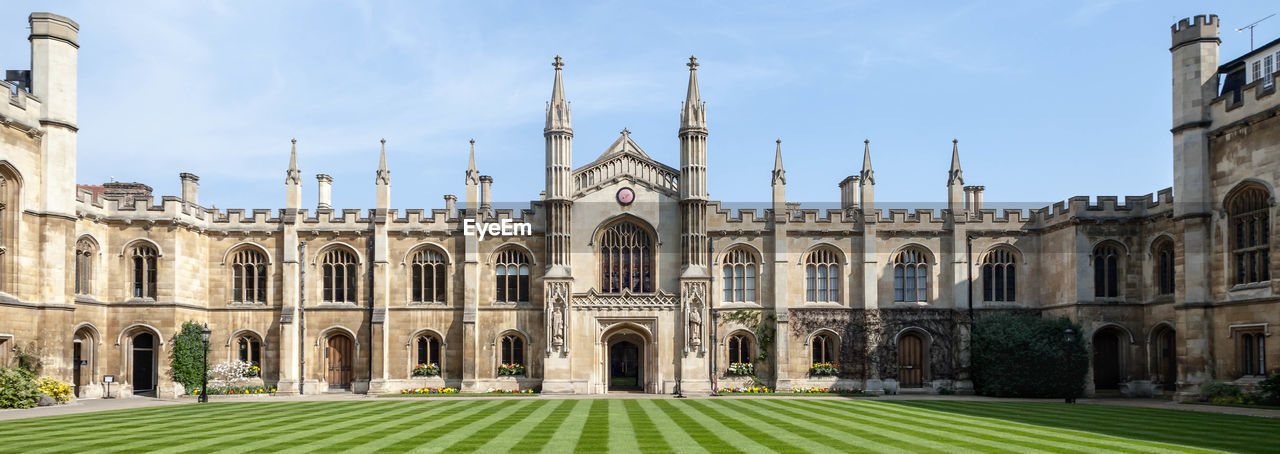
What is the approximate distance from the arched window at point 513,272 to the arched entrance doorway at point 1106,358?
23108 millimetres

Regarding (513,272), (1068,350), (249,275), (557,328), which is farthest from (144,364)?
(1068,350)

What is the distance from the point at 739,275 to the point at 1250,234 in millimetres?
18725

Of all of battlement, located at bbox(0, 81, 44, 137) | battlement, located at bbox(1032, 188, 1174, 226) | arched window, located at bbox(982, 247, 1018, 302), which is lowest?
arched window, located at bbox(982, 247, 1018, 302)

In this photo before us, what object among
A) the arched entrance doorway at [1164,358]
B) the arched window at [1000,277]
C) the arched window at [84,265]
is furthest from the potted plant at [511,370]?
the arched entrance doorway at [1164,358]

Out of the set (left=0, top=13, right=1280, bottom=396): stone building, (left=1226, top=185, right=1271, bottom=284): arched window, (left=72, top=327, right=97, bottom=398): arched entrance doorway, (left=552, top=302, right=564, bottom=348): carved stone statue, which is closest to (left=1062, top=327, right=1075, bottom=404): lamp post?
(left=0, top=13, right=1280, bottom=396): stone building

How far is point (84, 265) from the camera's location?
3803cm

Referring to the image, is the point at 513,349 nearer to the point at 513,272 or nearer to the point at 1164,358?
the point at 513,272

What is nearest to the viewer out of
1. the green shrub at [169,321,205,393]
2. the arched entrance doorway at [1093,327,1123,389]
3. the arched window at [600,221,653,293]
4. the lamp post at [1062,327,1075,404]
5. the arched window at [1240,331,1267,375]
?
the arched window at [1240,331,1267,375]

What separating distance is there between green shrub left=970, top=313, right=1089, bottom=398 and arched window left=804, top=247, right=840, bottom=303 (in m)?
6.34

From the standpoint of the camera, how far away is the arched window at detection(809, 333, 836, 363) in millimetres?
41969

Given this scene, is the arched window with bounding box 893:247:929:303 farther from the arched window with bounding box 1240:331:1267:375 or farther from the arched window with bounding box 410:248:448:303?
the arched window with bounding box 410:248:448:303

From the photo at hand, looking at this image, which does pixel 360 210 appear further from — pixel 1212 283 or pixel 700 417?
pixel 1212 283

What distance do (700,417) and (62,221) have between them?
23.6m

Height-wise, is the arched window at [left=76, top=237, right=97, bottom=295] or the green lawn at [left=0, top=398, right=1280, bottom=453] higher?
the arched window at [left=76, top=237, right=97, bottom=295]
